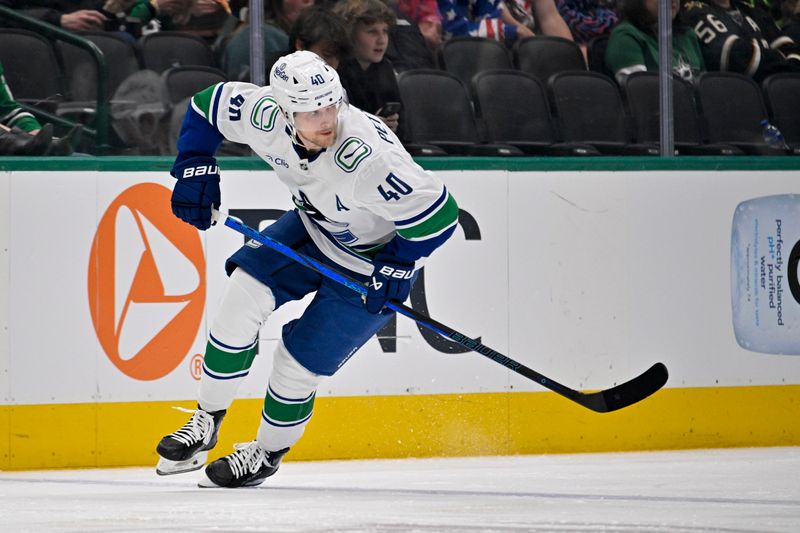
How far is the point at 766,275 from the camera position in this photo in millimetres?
5320

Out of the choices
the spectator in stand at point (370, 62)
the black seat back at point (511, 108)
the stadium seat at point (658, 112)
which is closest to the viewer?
the spectator in stand at point (370, 62)

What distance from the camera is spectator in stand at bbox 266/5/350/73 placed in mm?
5043

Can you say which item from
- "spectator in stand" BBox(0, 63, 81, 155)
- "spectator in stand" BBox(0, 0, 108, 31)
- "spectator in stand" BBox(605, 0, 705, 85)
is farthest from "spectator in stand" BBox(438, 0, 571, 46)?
"spectator in stand" BBox(0, 63, 81, 155)

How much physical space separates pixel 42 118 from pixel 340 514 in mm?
2087

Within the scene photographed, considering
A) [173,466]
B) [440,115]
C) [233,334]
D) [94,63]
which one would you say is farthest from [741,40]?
[173,466]

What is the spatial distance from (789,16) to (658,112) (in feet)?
2.52

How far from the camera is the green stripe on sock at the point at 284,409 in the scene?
414 centimetres

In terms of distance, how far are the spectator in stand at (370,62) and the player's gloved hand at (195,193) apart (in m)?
1.16

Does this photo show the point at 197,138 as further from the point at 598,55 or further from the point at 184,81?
the point at 598,55

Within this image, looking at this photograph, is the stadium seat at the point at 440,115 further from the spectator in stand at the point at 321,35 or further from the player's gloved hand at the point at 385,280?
the player's gloved hand at the point at 385,280

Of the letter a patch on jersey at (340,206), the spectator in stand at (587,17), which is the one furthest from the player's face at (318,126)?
the spectator in stand at (587,17)

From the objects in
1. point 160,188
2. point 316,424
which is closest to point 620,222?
point 316,424

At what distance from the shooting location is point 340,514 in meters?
3.54

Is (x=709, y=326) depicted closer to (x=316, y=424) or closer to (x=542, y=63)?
(x=542, y=63)
